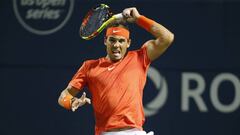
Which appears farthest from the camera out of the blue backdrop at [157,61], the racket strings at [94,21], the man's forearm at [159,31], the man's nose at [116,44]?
the blue backdrop at [157,61]

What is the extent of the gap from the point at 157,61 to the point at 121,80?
6.98 feet

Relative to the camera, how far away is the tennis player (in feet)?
20.3

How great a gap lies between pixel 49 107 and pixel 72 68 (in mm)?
508

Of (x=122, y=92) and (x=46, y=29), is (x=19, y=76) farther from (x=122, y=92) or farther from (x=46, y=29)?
(x=122, y=92)

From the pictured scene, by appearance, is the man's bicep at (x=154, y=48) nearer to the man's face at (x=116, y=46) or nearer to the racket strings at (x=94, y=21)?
the man's face at (x=116, y=46)

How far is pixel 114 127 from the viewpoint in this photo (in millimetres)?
6199

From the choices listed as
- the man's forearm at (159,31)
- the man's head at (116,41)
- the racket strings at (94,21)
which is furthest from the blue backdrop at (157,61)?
the man's forearm at (159,31)

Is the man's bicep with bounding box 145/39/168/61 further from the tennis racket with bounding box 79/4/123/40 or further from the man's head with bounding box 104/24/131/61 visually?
the tennis racket with bounding box 79/4/123/40

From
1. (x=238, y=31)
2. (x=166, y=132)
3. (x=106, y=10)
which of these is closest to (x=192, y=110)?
(x=166, y=132)

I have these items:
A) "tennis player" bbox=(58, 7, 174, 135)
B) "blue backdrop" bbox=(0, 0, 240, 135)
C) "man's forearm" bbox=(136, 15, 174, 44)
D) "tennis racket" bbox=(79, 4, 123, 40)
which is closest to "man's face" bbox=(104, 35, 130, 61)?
"tennis player" bbox=(58, 7, 174, 135)

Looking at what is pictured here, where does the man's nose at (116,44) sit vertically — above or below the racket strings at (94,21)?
below

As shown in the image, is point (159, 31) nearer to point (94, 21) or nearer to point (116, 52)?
point (116, 52)

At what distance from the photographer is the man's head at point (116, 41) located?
634 centimetres

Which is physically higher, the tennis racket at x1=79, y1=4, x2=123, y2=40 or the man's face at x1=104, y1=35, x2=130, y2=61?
the tennis racket at x1=79, y1=4, x2=123, y2=40
